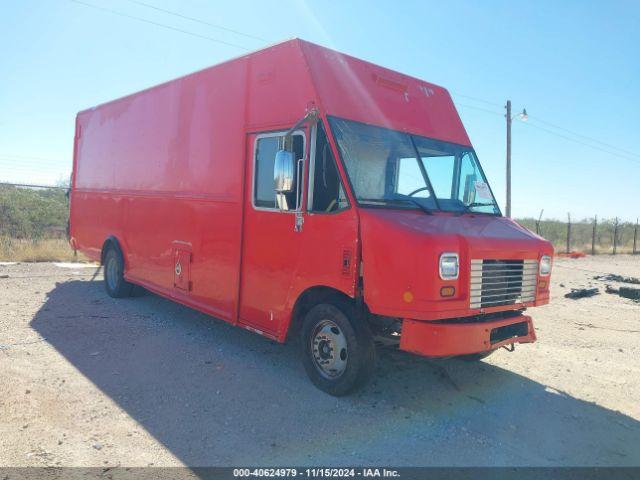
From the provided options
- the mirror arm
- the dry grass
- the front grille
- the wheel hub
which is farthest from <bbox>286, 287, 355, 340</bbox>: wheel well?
the dry grass

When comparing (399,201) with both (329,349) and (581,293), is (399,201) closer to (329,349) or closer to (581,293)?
(329,349)

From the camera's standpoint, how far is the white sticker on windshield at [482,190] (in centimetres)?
556

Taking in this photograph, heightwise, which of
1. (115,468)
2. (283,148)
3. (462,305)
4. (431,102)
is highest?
(431,102)

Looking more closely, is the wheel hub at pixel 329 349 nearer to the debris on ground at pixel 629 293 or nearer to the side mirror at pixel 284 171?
the side mirror at pixel 284 171

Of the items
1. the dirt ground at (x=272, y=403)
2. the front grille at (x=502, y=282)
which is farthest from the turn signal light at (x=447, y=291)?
the dirt ground at (x=272, y=403)

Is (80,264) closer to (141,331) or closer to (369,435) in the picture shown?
(141,331)

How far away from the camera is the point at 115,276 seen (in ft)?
28.4

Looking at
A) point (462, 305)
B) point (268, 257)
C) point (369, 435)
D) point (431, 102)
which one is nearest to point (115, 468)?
point (369, 435)

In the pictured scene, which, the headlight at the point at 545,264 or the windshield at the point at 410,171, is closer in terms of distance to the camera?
the windshield at the point at 410,171

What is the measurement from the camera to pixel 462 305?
4.16 meters

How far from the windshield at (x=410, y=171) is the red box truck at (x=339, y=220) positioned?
0.02 metres

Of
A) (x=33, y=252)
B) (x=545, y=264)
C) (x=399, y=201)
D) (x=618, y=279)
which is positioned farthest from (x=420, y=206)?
(x=33, y=252)

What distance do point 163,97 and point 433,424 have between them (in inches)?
231

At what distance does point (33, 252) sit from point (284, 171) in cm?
1183
